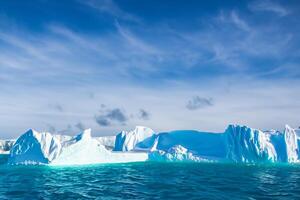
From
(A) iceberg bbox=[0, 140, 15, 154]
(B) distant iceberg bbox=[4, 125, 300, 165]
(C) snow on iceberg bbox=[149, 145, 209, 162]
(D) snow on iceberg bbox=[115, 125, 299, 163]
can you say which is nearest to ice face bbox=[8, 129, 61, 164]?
(B) distant iceberg bbox=[4, 125, 300, 165]

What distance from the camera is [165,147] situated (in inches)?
3565

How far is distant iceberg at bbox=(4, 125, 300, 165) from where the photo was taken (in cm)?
5734

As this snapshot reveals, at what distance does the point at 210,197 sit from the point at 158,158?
63.2m

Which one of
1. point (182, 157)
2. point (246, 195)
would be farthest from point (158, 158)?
point (246, 195)

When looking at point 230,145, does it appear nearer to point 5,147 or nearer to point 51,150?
point 51,150

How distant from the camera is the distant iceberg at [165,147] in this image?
2258 inches

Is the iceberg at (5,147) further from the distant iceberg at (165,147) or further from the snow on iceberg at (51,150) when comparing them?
the snow on iceberg at (51,150)

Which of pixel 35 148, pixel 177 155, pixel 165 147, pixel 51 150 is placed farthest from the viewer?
pixel 165 147

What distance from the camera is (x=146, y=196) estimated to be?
2512 cm

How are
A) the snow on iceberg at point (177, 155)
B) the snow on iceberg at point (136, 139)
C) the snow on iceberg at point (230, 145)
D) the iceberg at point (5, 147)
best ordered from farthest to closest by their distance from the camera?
the iceberg at point (5, 147) → the snow on iceberg at point (136, 139) → the snow on iceberg at point (177, 155) → the snow on iceberg at point (230, 145)

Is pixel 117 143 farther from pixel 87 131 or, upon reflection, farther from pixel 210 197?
pixel 210 197

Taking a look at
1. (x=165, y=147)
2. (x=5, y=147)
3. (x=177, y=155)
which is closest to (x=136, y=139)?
(x=165, y=147)

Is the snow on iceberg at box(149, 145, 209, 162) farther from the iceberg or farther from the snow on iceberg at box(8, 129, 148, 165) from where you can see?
the iceberg

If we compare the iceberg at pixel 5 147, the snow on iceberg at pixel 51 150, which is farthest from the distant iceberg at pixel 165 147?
the iceberg at pixel 5 147
